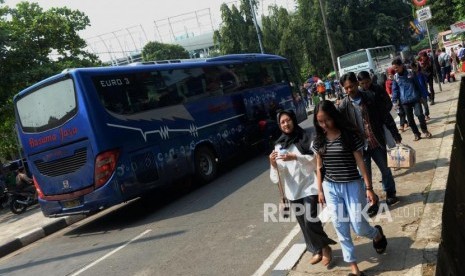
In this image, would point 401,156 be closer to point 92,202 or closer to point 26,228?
point 92,202

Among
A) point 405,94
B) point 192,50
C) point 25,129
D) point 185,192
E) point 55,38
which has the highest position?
point 192,50

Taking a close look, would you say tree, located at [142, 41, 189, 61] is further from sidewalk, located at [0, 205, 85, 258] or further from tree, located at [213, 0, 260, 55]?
sidewalk, located at [0, 205, 85, 258]

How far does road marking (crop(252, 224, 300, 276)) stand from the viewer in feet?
15.4

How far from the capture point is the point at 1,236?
9.63 m

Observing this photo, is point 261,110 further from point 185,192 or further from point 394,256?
point 394,256

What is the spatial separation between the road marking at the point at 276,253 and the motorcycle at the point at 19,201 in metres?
9.49

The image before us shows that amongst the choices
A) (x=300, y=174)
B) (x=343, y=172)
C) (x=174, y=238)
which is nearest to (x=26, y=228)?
(x=174, y=238)

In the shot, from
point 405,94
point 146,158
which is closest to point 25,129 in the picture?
point 146,158

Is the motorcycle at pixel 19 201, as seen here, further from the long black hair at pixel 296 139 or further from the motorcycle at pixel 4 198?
the long black hair at pixel 296 139

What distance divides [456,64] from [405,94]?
717 inches

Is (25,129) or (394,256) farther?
(25,129)

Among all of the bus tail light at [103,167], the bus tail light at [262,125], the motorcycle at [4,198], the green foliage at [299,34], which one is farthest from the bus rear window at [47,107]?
the green foliage at [299,34]

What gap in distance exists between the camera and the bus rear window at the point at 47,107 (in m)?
8.03

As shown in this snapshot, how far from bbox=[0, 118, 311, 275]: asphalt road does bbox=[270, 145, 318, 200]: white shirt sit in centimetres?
104
